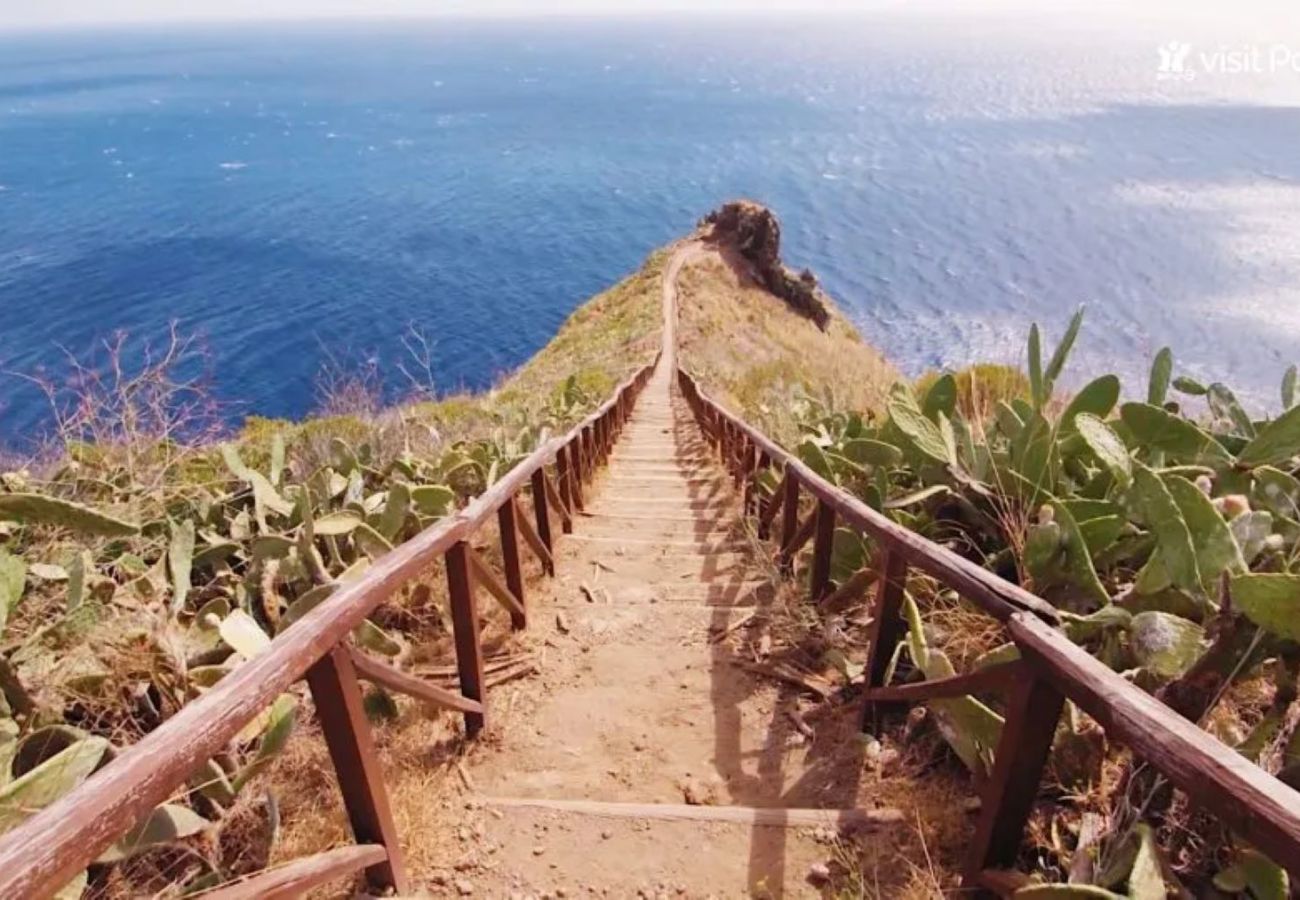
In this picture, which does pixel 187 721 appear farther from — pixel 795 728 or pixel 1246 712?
pixel 1246 712

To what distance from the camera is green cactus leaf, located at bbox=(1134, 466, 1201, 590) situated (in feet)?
8.62

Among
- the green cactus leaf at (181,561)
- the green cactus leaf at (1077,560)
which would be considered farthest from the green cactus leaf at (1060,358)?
the green cactus leaf at (181,561)

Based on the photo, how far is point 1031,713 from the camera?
2.16 m

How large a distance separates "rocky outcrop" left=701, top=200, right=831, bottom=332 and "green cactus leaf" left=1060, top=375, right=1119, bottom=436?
35328 millimetres

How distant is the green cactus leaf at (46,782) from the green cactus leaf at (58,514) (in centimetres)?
150

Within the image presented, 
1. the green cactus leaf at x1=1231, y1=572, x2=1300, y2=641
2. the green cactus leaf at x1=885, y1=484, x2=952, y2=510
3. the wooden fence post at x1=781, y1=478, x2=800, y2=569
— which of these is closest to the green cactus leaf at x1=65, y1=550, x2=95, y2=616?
the wooden fence post at x1=781, y1=478, x2=800, y2=569

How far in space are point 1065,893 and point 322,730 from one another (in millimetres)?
2268

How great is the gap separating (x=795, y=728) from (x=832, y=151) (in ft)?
363

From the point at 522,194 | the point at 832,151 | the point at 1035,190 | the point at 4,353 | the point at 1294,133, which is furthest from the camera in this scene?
the point at 832,151

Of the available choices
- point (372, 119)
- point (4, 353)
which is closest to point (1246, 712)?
point (4, 353)

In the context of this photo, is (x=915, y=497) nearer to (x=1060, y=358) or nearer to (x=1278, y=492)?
(x=1060, y=358)

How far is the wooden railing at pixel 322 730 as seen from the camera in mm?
1359

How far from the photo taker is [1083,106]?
463 ft

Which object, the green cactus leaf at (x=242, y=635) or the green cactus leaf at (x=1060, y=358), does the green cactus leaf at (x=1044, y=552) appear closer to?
the green cactus leaf at (x=1060, y=358)
